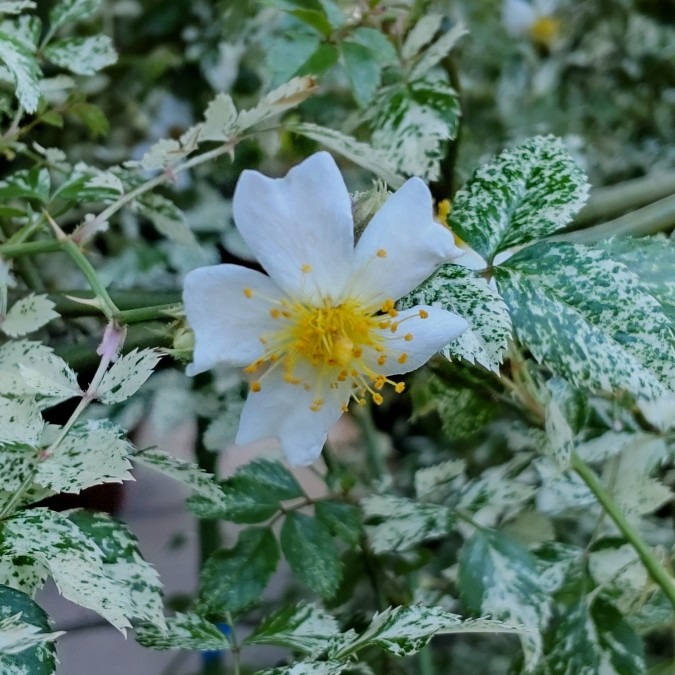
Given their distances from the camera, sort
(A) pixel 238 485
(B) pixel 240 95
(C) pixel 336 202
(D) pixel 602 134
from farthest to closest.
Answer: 1. (D) pixel 602 134
2. (B) pixel 240 95
3. (A) pixel 238 485
4. (C) pixel 336 202

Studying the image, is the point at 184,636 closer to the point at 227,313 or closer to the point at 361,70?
the point at 227,313

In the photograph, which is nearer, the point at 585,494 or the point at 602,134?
the point at 585,494

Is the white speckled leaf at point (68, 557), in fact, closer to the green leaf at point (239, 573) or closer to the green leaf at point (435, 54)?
the green leaf at point (239, 573)

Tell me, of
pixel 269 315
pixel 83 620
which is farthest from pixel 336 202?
pixel 83 620

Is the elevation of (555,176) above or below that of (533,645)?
above

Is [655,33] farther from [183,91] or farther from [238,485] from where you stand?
[238,485]
